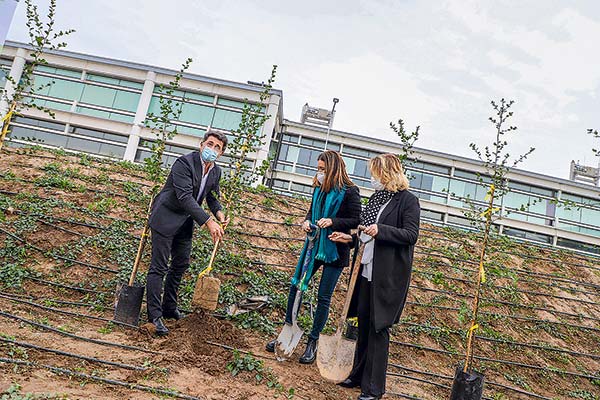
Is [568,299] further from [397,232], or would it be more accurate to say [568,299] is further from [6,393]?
[6,393]

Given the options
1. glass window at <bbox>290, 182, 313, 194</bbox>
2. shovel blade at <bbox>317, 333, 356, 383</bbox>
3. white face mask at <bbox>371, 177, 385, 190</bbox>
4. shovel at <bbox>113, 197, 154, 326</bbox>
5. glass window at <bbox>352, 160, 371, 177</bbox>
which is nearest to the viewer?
shovel blade at <bbox>317, 333, 356, 383</bbox>

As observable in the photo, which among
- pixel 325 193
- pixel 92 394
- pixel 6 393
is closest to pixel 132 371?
pixel 92 394

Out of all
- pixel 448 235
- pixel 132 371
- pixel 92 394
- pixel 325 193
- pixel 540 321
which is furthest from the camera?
pixel 448 235

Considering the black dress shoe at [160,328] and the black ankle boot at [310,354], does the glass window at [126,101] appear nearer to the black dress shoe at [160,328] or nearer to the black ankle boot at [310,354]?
the black dress shoe at [160,328]

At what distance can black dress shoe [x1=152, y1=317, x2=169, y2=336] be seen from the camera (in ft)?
10.5

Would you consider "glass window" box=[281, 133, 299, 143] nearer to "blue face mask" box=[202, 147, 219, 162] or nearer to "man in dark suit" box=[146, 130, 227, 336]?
"man in dark suit" box=[146, 130, 227, 336]

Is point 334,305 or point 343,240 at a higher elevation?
point 343,240

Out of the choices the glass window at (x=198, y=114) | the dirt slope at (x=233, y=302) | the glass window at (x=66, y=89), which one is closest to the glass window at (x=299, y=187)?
the glass window at (x=198, y=114)

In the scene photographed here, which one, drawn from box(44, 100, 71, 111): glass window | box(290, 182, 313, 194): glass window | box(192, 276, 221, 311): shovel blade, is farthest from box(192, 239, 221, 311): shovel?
box(44, 100, 71, 111): glass window

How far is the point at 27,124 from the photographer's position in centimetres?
2283

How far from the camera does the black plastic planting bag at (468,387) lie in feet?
9.71

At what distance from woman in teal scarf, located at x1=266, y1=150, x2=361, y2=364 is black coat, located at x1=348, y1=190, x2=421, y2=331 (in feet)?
1.63

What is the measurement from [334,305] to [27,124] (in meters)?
25.7

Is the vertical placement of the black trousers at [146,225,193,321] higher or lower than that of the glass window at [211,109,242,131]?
lower
